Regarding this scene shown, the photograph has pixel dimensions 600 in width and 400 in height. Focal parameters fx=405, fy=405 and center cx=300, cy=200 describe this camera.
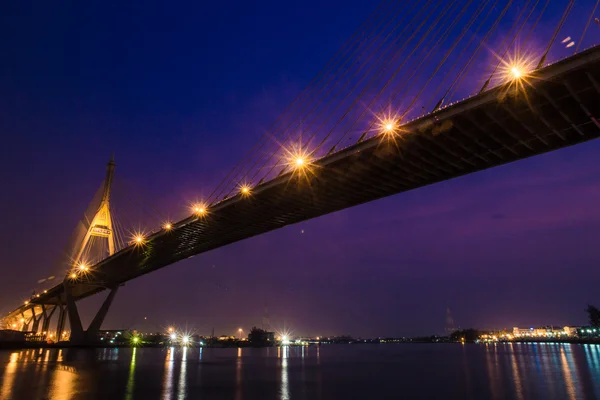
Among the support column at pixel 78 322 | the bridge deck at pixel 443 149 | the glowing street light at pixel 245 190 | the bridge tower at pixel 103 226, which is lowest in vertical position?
the support column at pixel 78 322

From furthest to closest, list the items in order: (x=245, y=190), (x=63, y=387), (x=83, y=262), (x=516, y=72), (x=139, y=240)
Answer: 1. (x=83, y=262)
2. (x=139, y=240)
3. (x=245, y=190)
4. (x=63, y=387)
5. (x=516, y=72)

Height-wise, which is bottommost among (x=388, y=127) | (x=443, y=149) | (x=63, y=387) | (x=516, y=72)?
(x=63, y=387)

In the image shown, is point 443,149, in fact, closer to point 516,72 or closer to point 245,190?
point 516,72

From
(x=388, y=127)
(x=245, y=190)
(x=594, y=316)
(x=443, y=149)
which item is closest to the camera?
(x=388, y=127)

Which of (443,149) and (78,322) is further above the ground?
(443,149)

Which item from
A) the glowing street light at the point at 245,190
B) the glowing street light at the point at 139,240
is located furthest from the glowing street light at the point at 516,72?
the glowing street light at the point at 139,240

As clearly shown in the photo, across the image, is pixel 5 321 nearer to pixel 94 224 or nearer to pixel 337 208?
pixel 94 224

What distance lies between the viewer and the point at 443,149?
2166 centimetres

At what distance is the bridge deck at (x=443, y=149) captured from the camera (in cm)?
1645

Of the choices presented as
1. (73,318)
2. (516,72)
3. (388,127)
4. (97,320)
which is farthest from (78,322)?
(516,72)

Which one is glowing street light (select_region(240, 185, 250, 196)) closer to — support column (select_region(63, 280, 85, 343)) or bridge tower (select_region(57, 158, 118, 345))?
bridge tower (select_region(57, 158, 118, 345))

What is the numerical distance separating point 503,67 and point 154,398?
62.0 feet

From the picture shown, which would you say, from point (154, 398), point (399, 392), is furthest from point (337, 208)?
point (154, 398)

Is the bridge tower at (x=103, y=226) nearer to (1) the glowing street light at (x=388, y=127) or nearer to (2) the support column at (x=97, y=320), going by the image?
(2) the support column at (x=97, y=320)
